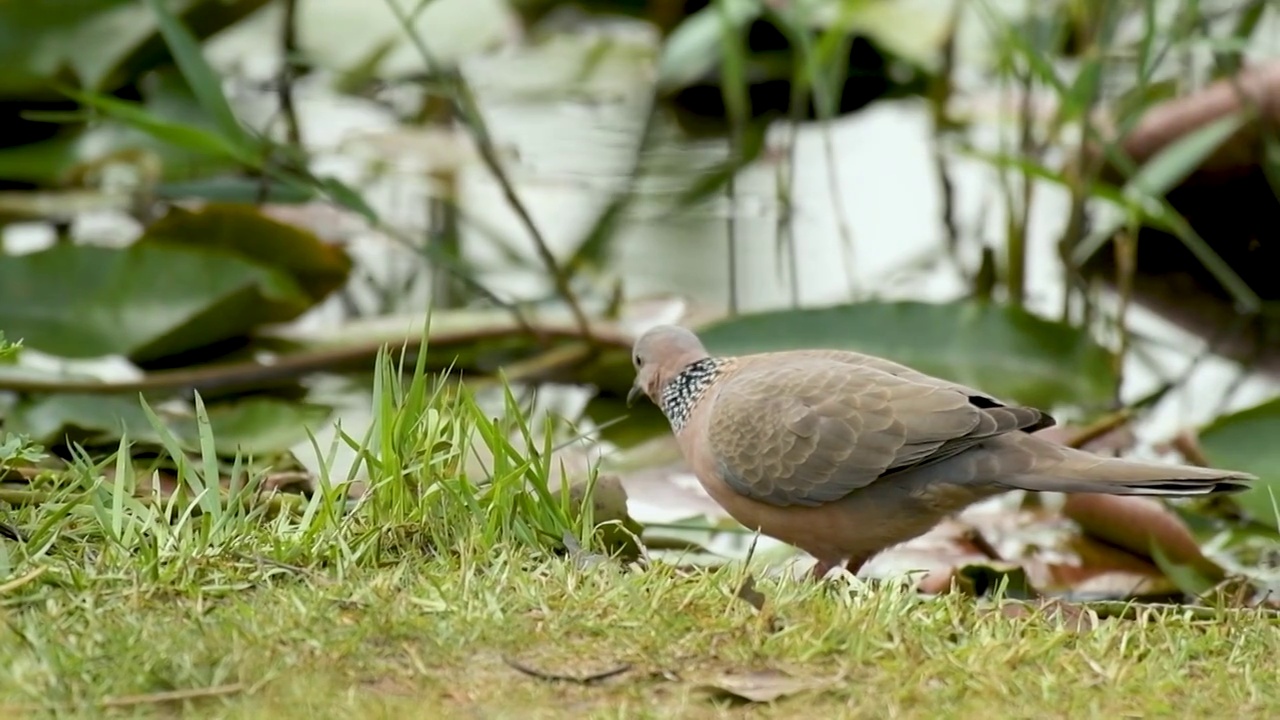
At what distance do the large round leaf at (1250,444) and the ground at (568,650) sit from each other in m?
1.38

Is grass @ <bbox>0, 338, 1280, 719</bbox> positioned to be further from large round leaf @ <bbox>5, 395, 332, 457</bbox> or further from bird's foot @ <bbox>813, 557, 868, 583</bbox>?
large round leaf @ <bbox>5, 395, 332, 457</bbox>

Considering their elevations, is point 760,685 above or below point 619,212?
above

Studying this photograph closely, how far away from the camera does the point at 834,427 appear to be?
3.44 m

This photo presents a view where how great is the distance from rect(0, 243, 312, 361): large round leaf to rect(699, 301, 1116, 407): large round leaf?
1.24 m

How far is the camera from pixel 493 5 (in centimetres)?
738

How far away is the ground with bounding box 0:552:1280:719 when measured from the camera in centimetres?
221

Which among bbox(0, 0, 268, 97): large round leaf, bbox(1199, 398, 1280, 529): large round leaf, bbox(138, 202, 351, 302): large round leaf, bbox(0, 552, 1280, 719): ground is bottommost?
bbox(1199, 398, 1280, 529): large round leaf

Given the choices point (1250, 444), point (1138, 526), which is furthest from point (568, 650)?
point (1250, 444)

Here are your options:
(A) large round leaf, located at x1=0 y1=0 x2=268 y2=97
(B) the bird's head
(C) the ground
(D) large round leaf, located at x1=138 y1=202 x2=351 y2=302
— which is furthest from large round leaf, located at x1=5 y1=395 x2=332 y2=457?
(A) large round leaf, located at x1=0 y1=0 x2=268 y2=97

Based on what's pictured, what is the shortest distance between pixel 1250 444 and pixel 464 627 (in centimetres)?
237

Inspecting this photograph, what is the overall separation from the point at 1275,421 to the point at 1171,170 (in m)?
0.94

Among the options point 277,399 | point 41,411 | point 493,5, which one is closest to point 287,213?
point 277,399

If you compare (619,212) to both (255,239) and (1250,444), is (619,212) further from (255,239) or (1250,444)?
(1250,444)

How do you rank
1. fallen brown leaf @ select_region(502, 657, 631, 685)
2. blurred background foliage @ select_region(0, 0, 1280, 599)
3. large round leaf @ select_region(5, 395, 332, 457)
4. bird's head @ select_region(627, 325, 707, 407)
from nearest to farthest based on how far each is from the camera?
fallen brown leaf @ select_region(502, 657, 631, 685) → bird's head @ select_region(627, 325, 707, 407) → large round leaf @ select_region(5, 395, 332, 457) → blurred background foliage @ select_region(0, 0, 1280, 599)
